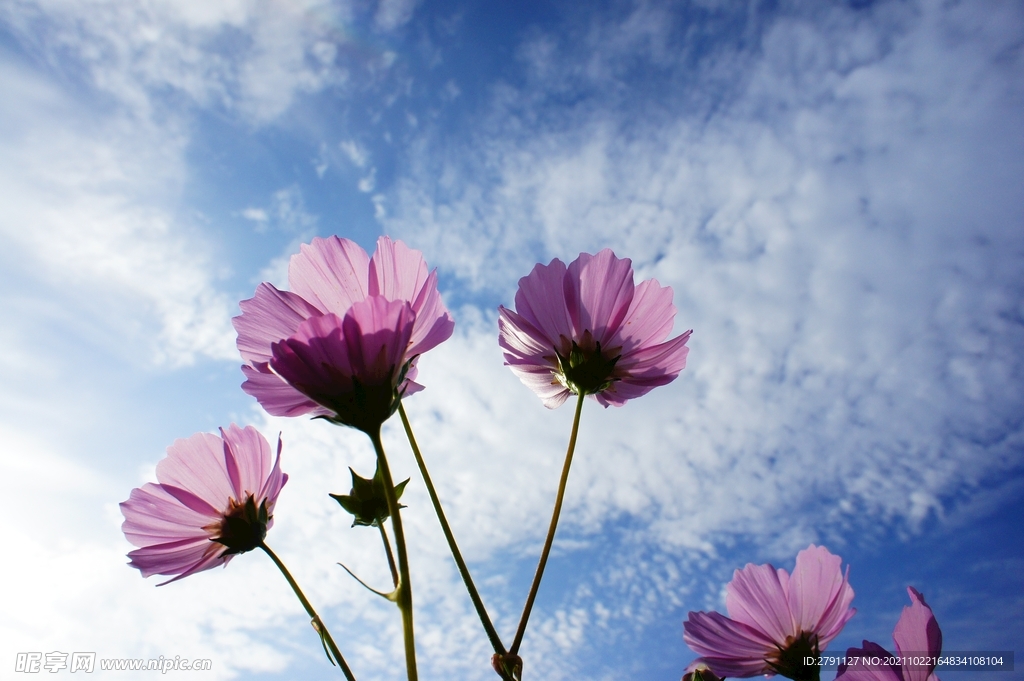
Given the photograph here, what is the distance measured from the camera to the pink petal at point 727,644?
0.71 metres

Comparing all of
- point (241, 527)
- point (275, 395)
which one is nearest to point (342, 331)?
point (275, 395)

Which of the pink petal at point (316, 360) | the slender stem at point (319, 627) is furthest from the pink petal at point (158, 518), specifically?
the pink petal at point (316, 360)

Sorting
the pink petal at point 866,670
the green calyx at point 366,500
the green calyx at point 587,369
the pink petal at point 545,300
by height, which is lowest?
the pink petal at point 866,670

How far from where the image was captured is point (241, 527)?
717 millimetres

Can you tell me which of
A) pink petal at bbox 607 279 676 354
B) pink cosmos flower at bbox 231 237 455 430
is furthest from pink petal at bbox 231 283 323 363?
pink petal at bbox 607 279 676 354

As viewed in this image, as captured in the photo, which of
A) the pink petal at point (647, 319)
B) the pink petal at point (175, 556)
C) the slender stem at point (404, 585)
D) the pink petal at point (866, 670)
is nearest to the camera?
the slender stem at point (404, 585)

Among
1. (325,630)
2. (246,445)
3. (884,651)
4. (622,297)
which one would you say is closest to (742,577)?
(884,651)

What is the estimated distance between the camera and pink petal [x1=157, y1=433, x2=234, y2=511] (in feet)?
2.43

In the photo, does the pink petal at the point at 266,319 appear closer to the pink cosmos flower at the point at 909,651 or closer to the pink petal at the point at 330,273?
the pink petal at the point at 330,273

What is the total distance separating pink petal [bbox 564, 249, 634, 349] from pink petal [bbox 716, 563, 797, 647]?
0.33 metres

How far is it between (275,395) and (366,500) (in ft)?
0.44

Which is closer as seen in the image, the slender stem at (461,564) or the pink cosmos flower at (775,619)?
the slender stem at (461,564)

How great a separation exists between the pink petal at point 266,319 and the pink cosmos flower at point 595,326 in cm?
25

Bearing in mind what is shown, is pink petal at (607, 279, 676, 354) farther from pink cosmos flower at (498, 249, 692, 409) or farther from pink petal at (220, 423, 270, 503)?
pink petal at (220, 423, 270, 503)
